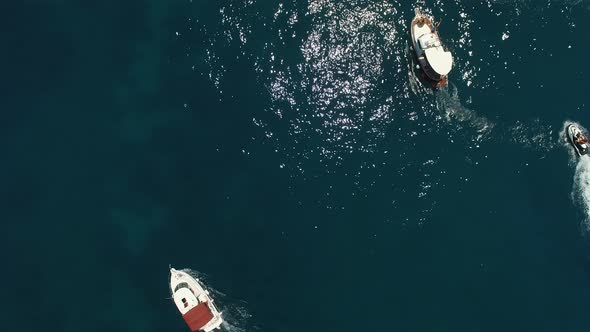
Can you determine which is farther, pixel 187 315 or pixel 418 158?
pixel 418 158

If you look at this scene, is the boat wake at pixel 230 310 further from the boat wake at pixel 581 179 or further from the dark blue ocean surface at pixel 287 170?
the boat wake at pixel 581 179

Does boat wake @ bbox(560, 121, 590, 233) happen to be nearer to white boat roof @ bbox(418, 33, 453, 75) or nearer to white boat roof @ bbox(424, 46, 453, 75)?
white boat roof @ bbox(424, 46, 453, 75)

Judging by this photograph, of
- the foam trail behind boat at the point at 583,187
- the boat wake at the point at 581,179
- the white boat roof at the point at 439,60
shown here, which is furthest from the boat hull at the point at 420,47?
the foam trail behind boat at the point at 583,187

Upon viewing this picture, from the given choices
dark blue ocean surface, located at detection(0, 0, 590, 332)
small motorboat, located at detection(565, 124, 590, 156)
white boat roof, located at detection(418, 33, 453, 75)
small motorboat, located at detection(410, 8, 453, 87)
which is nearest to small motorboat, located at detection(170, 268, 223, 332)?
dark blue ocean surface, located at detection(0, 0, 590, 332)

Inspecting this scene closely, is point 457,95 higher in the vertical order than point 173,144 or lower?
lower

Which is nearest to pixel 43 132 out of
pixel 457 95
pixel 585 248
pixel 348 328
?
pixel 348 328

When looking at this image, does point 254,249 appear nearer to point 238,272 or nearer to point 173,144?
point 238,272

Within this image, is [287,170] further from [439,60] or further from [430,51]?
[439,60]

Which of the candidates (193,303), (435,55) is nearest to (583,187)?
(435,55)
